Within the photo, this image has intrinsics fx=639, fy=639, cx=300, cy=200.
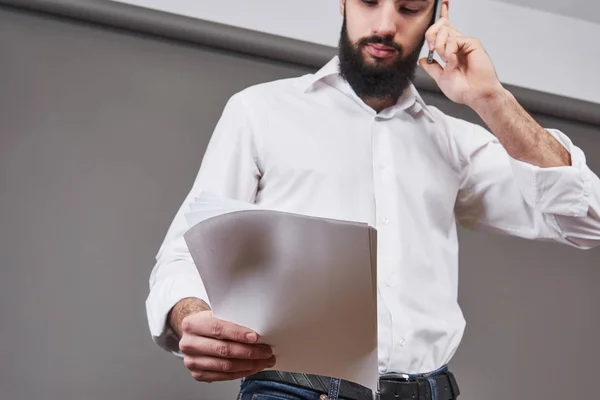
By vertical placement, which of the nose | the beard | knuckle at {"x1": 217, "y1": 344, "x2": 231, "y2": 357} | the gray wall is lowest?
the gray wall

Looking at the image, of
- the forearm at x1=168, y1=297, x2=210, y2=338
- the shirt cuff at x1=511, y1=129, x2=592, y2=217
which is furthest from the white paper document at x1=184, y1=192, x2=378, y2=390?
the shirt cuff at x1=511, y1=129, x2=592, y2=217

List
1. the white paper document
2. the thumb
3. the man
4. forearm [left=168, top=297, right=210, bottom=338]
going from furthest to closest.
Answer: the thumb
the man
forearm [left=168, top=297, right=210, bottom=338]
the white paper document

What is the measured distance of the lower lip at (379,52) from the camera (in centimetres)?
111

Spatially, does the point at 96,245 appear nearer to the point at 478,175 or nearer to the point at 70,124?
the point at 70,124

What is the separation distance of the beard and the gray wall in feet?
2.02

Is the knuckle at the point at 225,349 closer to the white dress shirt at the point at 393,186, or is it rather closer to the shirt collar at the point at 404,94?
the white dress shirt at the point at 393,186

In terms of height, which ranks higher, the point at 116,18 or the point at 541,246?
the point at 116,18

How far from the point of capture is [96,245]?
1.48m

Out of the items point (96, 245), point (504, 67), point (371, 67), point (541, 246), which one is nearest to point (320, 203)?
point (371, 67)

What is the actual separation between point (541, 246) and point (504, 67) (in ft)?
1.82

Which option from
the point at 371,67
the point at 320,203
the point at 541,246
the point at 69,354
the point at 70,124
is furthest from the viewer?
the point at 541,246

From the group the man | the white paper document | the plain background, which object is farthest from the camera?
the plain background

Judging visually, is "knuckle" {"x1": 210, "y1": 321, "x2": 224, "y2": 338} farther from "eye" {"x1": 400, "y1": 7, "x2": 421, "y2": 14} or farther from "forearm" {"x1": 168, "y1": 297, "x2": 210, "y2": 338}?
"eye" {"x1": 400, "y1": 7, "x2": 421, "y2": 14}

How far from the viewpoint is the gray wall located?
1411 millimetres
